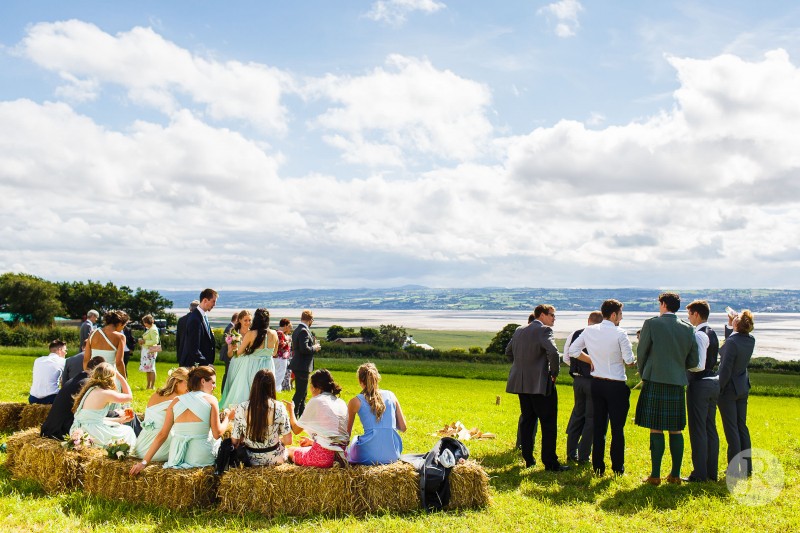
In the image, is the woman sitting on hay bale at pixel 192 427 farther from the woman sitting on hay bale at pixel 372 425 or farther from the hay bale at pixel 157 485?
the woman sitting on hay bale at pixel 372 425

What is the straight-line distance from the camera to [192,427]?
24.6 ft

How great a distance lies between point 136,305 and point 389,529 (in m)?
100

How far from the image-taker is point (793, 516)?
7.38 meters

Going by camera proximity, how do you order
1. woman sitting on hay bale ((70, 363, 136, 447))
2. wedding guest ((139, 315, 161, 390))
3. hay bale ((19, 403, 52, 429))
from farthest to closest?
1. wedding guest ((139, 315, 161, 390))
2. hay bale ((19, 403, 52, 429))
3. woman sitting on hay bale ((70, 363, 136, 447))

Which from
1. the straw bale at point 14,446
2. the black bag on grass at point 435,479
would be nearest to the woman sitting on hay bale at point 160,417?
the straw bale at point 14,446

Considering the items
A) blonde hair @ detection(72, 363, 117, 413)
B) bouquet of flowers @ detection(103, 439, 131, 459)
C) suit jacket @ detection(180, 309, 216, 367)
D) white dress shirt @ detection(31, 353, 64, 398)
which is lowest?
bouquet of flowers @ detection(103, 439, 131, 459)

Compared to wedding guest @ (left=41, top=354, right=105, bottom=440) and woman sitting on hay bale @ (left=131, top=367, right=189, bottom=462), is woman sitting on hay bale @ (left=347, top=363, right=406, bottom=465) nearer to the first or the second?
woman sitting on hay bale @ (left=131, top=367, right=189, bottom=462)

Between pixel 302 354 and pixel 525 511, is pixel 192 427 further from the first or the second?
pixel 302 354

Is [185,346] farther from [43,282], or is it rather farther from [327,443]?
[43,282]

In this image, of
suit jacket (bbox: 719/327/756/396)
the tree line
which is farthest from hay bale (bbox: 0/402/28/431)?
the tree line

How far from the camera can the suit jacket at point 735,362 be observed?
9.20 metres

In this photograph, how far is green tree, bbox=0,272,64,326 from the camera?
3597 inches

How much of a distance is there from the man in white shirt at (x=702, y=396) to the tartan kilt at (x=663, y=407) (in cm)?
37

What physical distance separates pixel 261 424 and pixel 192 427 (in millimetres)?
822
